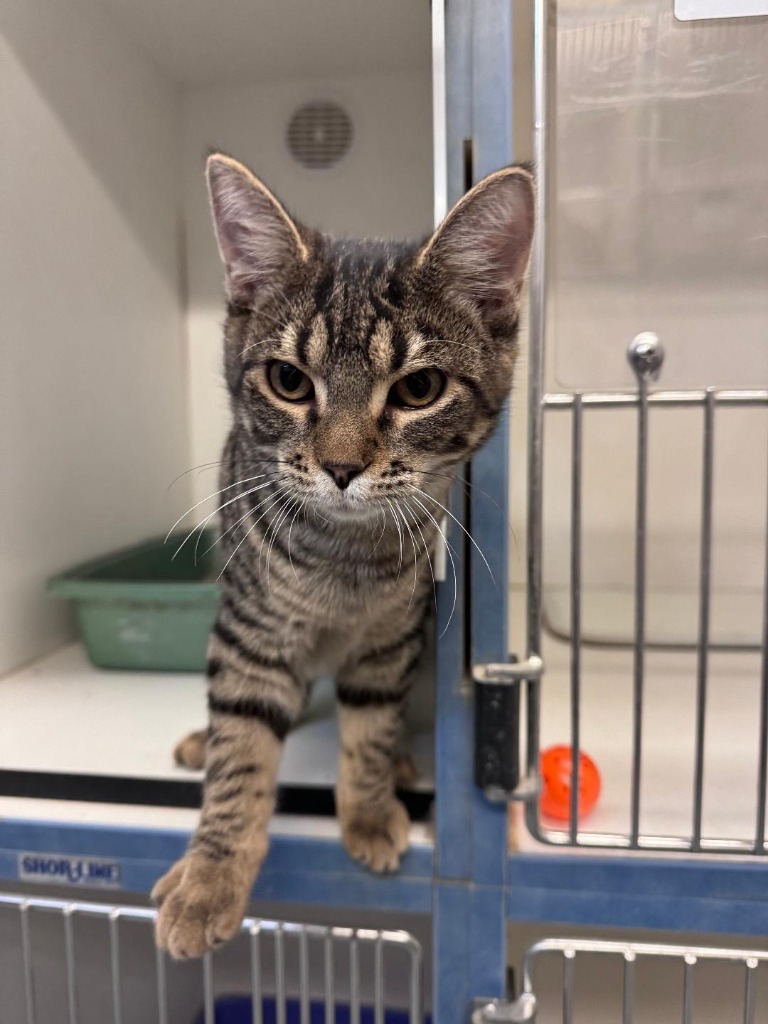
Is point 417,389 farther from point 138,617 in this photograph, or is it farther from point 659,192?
point 138,617

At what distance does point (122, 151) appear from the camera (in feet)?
3.60

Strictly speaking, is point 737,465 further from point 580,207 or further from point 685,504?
point 580,207

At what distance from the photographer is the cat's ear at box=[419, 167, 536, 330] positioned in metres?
0.57

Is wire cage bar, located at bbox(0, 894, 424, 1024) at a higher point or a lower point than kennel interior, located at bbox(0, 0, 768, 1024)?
lower

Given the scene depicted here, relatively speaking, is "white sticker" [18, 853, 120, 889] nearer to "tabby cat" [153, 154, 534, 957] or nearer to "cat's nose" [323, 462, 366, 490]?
"tabby cat" [153, 154, 534, 957]

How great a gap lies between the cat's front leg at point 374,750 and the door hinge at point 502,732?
0.11 meters

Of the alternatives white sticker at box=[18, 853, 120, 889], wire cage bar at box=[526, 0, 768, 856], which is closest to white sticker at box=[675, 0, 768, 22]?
wire cage bar at box=[526, 0, 768, 856]

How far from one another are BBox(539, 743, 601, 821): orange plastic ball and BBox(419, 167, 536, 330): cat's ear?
1.46 feet

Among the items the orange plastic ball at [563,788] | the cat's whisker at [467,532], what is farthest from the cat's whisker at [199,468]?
the orange plastic ball at [563,788]

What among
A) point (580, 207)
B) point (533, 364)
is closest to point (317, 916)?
point (533, 364)

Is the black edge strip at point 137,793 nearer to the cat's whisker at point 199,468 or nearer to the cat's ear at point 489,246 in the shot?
the cat's whisker at point 199,468

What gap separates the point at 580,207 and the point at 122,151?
→ 750 millimetres

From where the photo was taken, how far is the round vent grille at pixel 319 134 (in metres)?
1.14

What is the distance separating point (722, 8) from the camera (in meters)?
0.63
